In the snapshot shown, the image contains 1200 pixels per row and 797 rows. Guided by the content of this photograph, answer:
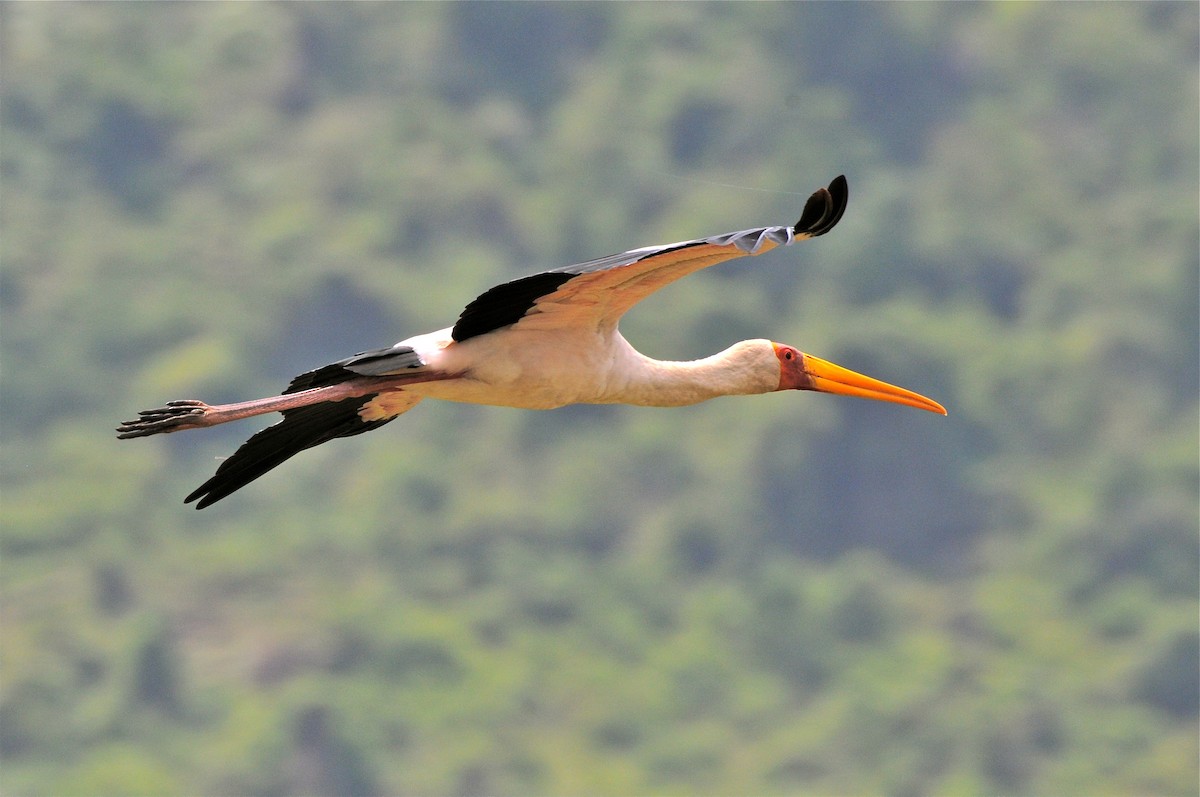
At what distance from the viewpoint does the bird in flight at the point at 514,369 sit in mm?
9594

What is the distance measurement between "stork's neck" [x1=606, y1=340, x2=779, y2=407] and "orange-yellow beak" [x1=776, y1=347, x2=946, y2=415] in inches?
3.6

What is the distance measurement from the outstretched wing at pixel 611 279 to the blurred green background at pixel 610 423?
1748 inches

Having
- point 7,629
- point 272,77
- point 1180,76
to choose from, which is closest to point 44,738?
point 7,629

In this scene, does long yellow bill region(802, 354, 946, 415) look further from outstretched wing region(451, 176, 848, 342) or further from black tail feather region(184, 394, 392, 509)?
black tail feather region(184, 394, 392, 509)

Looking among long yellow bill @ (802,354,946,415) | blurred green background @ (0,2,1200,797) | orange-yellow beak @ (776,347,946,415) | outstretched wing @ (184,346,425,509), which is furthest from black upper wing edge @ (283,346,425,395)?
blurred green background @ (0,2,1200,797)

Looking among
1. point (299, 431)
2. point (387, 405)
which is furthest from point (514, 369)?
point (299, 431)

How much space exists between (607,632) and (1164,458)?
1888 cm

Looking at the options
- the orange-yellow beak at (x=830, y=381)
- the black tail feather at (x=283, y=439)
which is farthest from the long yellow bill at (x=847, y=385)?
the black tail feather at (x=283, y=439)

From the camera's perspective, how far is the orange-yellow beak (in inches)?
448

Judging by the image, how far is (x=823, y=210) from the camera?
29.9 ft

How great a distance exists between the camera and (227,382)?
2712 inches

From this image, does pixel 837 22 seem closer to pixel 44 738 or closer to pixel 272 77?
pixel 272 77

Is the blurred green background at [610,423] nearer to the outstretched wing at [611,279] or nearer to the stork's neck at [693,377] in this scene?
the stork's neck at [693,377]

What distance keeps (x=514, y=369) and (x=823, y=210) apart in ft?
5.68
